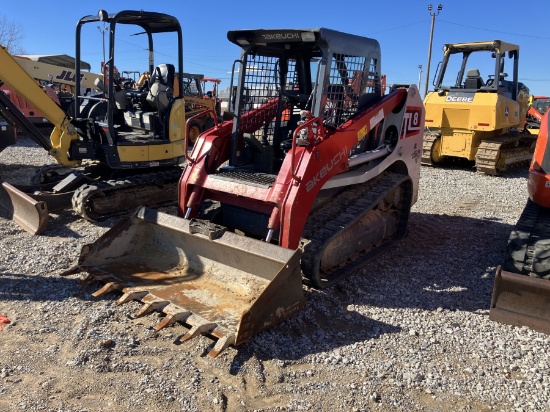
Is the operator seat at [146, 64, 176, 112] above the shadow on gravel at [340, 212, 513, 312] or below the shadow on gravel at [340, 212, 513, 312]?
above

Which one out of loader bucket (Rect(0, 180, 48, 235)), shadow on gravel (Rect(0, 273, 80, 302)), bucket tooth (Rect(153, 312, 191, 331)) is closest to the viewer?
bucket tooth (Rect(153, 312, 191, 331))

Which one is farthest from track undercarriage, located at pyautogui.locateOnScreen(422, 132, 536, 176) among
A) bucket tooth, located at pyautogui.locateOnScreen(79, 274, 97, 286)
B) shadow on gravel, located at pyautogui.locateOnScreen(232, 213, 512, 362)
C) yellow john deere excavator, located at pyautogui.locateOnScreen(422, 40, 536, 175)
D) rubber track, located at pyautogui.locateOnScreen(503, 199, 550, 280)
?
bucket tooth, located at pyautogui.locateOnScreen(79, 274, 97, 286)

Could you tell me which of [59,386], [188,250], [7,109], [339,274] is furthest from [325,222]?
[7,109]

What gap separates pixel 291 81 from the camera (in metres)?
5.91

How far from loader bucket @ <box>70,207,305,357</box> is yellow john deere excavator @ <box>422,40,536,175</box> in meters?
8.65

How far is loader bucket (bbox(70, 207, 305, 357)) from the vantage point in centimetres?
375

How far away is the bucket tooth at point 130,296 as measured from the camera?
4.14 metres

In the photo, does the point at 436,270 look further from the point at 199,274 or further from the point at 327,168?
the point at 199,274

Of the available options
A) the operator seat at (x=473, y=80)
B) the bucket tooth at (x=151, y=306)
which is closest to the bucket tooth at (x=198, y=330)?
the bucket tooth at (x=151, y=306)

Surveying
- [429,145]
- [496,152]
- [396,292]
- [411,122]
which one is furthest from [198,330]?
[429,145]

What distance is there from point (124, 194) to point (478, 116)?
8.19 m

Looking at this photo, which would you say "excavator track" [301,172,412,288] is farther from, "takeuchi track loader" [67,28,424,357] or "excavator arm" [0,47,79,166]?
"excavator arm" [0,47,79,166]

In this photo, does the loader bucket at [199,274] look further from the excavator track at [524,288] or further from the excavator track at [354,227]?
the excavator track at [524,288]

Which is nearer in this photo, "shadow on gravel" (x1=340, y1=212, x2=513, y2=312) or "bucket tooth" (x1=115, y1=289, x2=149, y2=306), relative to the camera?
"bucket tooth" (x1=115, y1=289, x2=149, y2=306)
